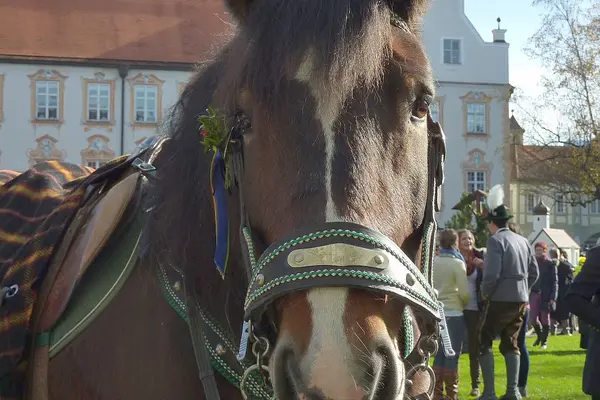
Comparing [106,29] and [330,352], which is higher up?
[106,29]

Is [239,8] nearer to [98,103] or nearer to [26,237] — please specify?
[26,237]

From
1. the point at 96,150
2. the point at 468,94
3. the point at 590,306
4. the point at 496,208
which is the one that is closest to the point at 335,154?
the point at 590,306

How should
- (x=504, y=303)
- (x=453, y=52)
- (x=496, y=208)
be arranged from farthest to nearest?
(x=453, y=52) < (x=496, y=208) < (x=504, y=303)

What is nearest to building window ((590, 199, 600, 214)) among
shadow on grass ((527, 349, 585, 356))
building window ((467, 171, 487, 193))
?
building window ((467, 171, 487, 193))

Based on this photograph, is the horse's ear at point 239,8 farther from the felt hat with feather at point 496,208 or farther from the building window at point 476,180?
the building window at point 476,180

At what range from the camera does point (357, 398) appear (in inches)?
71.1

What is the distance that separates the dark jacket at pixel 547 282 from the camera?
15883 mm

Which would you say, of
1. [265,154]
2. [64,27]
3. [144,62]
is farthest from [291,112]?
[64,27]

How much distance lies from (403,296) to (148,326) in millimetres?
1000

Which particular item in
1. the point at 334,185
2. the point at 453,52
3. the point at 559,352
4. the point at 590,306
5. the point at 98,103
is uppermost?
the point at 453,52

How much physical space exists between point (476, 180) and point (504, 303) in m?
31.5

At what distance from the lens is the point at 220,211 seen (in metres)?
2.42

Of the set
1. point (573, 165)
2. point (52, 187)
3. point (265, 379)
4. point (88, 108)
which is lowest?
point (265, 379)

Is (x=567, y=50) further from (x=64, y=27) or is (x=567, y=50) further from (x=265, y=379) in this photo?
(x=265, y=379)
